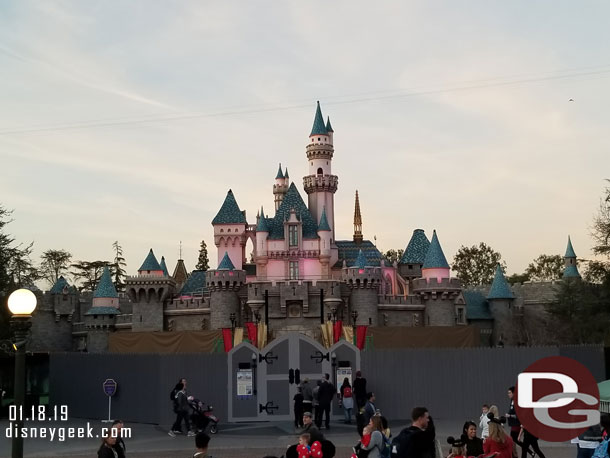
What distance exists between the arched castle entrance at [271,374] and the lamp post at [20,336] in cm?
1321

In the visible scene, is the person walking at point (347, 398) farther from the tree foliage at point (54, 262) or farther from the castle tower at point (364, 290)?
the tree foliage at point (54, 262)

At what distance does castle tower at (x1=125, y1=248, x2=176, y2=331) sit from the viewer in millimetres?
57594

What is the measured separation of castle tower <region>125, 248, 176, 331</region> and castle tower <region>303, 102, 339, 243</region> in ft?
47.8

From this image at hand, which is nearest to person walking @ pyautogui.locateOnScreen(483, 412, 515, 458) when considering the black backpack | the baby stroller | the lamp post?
the black backpack

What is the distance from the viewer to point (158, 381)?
23875 millimetres

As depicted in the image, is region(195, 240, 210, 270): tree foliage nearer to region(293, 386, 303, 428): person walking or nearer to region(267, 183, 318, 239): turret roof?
region(267, 183, 318, 239): turret roof

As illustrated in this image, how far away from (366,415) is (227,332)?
720 inches

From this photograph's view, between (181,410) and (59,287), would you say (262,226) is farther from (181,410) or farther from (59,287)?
(181,410)

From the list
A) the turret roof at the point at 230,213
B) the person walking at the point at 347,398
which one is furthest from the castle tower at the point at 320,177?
the person walking at the point at 347,398

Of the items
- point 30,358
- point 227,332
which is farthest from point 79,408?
point 227,332

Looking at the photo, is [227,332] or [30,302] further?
[227,332]

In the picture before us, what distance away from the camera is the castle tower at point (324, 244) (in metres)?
60.6

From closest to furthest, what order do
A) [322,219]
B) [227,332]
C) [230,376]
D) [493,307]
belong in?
[230,376] < [227,332] < [322,219] < [493,307]

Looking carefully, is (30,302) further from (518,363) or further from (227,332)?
(227,332)
